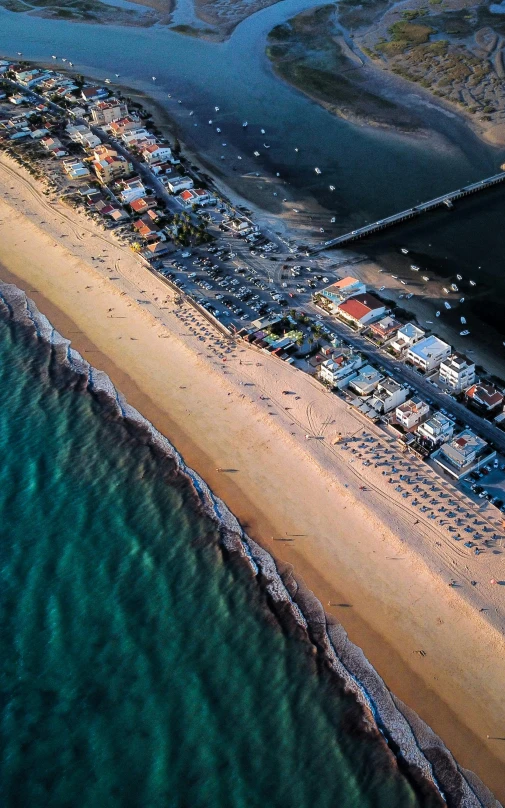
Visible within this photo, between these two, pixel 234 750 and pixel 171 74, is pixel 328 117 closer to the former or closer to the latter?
pixel 171 74

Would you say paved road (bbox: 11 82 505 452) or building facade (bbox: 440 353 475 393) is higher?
building facade (bbox: 440 353 475 393)

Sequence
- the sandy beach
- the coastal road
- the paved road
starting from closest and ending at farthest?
the sandy beach < the coastal road < the paved road

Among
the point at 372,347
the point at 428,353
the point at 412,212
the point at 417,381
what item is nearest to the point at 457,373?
the point at 417,381

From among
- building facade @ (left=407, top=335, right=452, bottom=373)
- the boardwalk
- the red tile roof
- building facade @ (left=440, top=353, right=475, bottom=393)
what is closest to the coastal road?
building facade @ (left=407, top=335, right=452, bottom=373)

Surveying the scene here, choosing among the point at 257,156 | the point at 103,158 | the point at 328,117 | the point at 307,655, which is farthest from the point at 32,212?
the point at 307,655

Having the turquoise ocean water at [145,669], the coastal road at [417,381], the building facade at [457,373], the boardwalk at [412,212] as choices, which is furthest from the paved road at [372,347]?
the turquoise ocean water at [145,669]

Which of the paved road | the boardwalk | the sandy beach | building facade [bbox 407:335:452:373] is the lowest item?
the sandy beach

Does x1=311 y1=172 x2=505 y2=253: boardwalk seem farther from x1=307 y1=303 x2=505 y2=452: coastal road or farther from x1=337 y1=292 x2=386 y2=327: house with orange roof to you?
x1=307 y1=303 x2=505 y2=452: coastal road

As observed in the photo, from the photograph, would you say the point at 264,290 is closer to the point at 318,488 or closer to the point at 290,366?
the point at 290,366

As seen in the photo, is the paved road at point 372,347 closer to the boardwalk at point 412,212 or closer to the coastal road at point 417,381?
the coastal road at point 417,381
